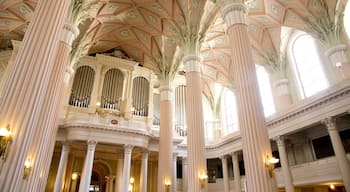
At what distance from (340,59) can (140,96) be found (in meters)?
12.8

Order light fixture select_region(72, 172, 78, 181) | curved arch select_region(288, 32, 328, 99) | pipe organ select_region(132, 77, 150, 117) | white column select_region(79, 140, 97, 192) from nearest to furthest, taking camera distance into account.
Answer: white column select_region(79, 140, 97, 192) → curved arch select_region(288, 32, 328, 99) → light fixture select_region(72, 172, 78, 181) → pipe organ select_region(132, 77, 150, 117)

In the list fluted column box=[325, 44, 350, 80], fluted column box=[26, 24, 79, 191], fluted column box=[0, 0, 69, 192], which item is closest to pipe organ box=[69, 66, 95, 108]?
fluted column box=[26, 24, 79, 191]

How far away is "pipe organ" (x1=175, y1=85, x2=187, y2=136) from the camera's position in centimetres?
1833

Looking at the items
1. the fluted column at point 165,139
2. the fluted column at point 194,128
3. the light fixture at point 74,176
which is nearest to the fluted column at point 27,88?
the fluted column at point 194,128

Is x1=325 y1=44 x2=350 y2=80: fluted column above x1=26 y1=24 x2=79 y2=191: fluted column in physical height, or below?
above

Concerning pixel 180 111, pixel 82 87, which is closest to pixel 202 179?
pixel 180 111

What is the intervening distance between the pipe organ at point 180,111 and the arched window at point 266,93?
20.0 feet

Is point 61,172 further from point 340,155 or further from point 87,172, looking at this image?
point 340,155

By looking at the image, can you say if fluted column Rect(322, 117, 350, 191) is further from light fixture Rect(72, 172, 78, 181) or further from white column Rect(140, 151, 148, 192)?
light fixture Rect(72, 172, 78, 181)

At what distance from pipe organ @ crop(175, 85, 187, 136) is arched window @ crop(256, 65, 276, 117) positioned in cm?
610

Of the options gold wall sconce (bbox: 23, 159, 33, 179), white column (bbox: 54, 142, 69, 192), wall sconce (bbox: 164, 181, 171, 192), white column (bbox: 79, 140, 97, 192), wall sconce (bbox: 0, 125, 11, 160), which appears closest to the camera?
wall sconce (bbox: 0, 125, 11, 160)

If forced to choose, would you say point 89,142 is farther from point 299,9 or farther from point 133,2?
point 299,9

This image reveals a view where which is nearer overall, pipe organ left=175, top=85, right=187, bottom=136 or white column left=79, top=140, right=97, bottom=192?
white column left=79, top=140, right=97, bottom=192

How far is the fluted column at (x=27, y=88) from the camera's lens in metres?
4.47
